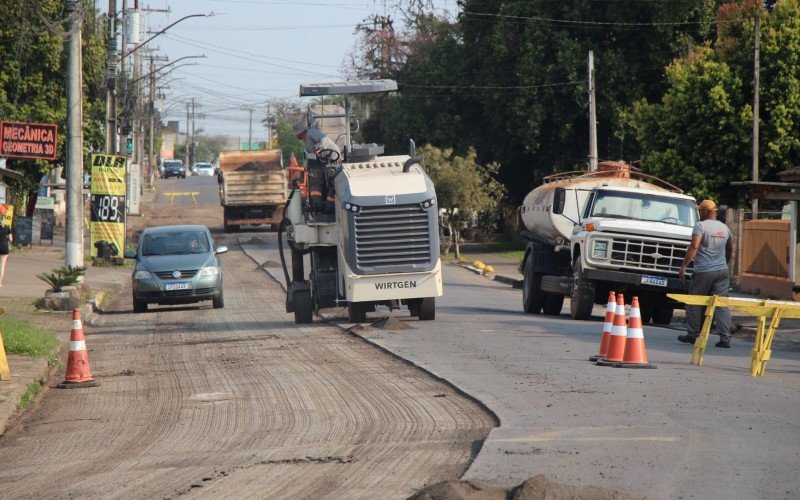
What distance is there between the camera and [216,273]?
24391 millimetres

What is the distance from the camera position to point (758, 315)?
515 inches

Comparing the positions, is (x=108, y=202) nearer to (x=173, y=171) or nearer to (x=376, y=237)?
(x=376, y=237)

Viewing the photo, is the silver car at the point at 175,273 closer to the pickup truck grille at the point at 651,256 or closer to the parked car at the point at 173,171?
the pickup truck grille at the point at 651,256

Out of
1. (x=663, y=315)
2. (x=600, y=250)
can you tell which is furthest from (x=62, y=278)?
(x=663, y=315)

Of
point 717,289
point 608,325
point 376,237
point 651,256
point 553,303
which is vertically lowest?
point 553,303

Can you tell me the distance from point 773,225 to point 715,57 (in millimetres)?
10725

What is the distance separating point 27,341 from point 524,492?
34.4 feet

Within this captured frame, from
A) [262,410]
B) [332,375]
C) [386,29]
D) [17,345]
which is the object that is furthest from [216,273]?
[386,29]

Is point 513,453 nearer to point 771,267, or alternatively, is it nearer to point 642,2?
point 771,267

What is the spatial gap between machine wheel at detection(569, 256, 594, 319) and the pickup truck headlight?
0.33 meters

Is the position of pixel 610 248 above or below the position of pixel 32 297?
above

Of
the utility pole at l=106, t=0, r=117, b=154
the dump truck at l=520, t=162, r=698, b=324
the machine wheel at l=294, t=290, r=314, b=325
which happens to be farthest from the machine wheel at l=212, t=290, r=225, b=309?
the utility pole at l=106, t=0, r=117, b=154

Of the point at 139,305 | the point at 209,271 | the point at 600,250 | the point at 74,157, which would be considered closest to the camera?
the point at 600,250

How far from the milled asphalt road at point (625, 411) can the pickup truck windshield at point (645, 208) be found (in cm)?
348
